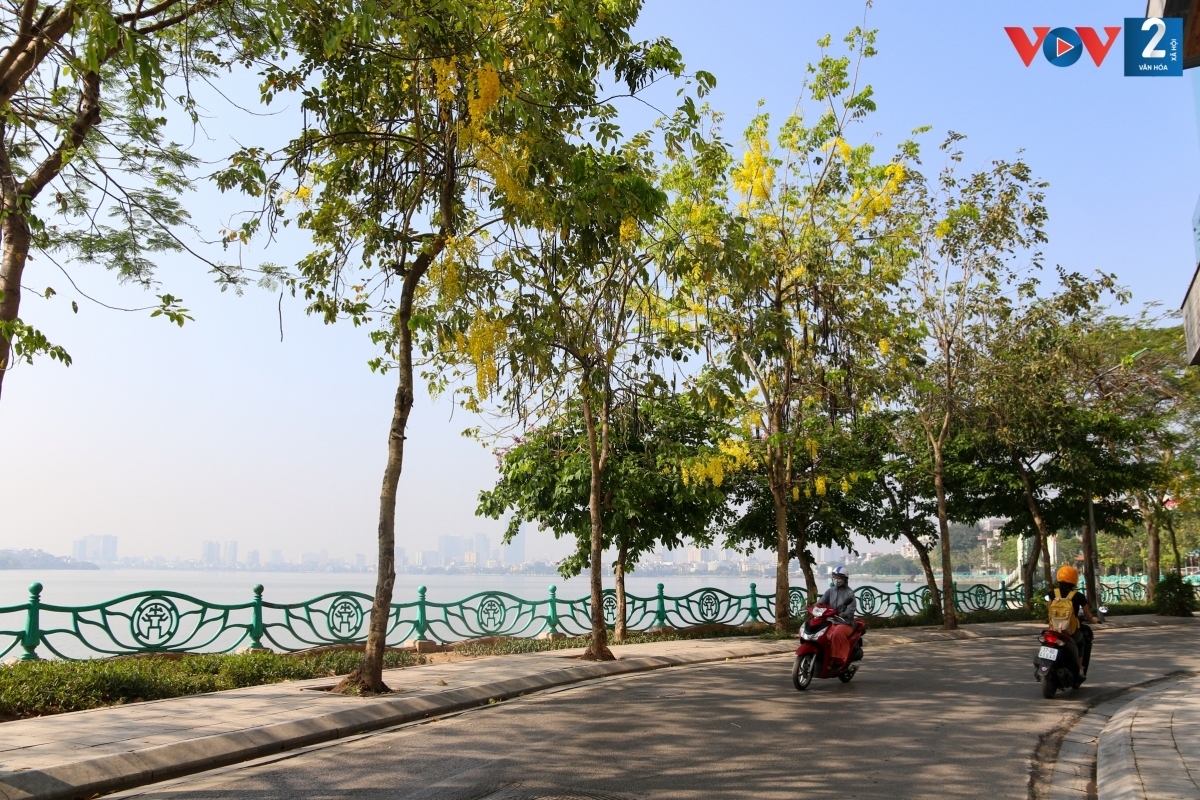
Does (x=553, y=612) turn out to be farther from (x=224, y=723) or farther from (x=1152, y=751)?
(x=1152, y=751)

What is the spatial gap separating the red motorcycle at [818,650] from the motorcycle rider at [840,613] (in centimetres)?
6

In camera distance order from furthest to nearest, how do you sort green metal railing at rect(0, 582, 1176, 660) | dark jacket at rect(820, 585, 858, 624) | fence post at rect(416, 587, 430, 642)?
fence post at rect(416, 587, 430, 642) < dark jacket at rect(820, 585, 858, 624) < green metal railing at rect(0, 582, 1176, 660)

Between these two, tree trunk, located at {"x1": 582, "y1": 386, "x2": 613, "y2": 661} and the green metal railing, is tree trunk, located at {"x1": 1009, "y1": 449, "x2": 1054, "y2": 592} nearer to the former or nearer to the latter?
the green metal railing

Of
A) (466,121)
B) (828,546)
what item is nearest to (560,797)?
(466,121)

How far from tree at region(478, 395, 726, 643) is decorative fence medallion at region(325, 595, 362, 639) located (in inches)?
202

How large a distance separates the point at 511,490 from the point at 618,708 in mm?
10410

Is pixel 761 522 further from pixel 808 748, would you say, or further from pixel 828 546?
pixel 808 748

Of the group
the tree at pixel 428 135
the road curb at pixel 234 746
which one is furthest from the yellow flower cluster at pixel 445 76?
the road curb at pixel 234 746

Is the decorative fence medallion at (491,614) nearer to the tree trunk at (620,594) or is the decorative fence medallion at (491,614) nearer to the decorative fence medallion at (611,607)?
the tree trunk at (620,594)

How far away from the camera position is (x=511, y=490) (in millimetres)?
20594

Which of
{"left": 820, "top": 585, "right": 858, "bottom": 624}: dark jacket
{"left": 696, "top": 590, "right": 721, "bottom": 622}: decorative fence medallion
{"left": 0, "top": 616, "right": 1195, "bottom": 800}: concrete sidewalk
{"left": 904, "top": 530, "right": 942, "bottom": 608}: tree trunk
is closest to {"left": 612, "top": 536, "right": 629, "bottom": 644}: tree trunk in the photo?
{"left": 696, "top": 590, "right": 721, "bottom": 622}: decorative fence medallion

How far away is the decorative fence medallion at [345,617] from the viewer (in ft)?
48.8

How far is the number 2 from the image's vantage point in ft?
39.2

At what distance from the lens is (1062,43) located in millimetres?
10672
